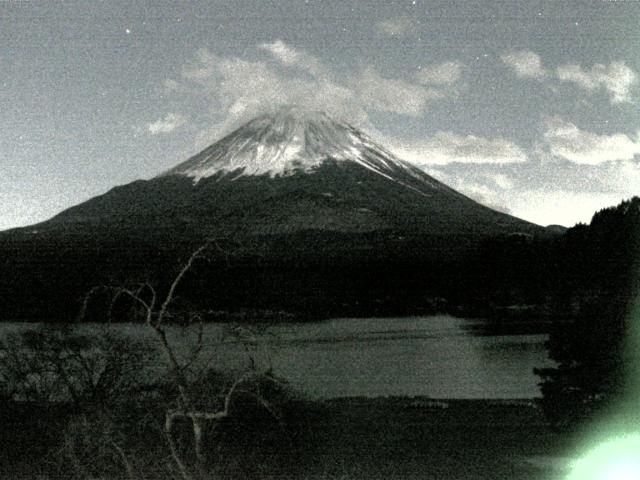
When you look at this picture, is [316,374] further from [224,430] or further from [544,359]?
[224,430]

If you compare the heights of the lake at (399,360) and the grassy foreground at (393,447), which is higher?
the grassy foreground at (393,447)

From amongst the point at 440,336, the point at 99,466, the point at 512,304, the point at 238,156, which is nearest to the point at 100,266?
the point at 440,336

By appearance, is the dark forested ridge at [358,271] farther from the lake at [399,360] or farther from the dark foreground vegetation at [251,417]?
the dark foreground vegetation at [251,417]

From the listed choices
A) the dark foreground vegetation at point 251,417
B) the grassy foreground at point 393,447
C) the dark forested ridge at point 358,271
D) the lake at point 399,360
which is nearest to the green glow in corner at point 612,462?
the grassy foreground at point 393,447

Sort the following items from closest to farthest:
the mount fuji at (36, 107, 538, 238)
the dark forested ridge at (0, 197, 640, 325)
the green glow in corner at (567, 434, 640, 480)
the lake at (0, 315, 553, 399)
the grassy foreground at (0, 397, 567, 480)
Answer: the green glow in corner at (567, 434, 640, 480) → the grassy foreground at (0, 397, 567, 480) → the lake at (0, 315, 553, 399) → the dark forested ridge at (0, 197, 640, 325) → the mount fuji at (36, 107, 538, 238)

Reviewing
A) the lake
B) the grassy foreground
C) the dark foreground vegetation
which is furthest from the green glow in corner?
the lake

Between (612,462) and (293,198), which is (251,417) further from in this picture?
(293,198)

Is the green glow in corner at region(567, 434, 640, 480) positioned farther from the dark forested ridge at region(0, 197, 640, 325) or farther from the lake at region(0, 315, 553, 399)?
the dark forested ridge at region(0, 197, 640, 325)
